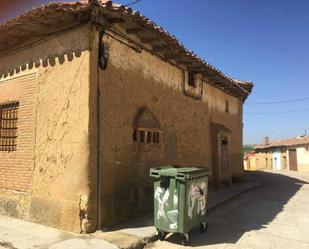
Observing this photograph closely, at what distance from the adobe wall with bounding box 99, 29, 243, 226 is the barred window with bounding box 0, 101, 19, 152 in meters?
2.49

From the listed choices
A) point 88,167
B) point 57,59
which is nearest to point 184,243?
point 88,167

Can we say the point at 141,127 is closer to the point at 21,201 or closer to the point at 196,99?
the point at 21,201

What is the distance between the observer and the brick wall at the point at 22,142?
710cm

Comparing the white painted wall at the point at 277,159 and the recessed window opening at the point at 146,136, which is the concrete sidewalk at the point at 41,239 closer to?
the recessed window opening at the point at 146,136

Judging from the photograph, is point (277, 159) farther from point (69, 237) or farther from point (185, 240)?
point (69, 237)

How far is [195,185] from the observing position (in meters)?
6.01

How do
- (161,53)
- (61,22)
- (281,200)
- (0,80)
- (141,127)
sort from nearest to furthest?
(61,22) < (141,127) < (0,80) < (161,53) < (281,200)

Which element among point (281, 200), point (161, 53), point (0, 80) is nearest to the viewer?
point (0, 80)

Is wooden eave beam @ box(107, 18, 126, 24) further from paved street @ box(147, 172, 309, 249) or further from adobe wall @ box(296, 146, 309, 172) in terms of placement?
adobe wall @ box(296, 146, 309, 172)

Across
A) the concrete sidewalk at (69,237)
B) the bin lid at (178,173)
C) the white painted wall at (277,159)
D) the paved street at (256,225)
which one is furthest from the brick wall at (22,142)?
the white painted wall at (277,159)

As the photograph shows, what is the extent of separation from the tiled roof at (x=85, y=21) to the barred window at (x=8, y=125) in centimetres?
141

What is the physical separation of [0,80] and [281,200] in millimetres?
8845

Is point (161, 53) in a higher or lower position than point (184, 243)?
higher

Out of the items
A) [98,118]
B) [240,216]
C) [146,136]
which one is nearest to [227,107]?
[240,216]
